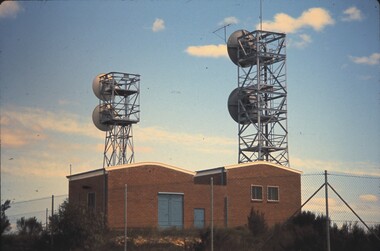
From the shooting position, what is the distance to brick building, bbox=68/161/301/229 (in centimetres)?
3556

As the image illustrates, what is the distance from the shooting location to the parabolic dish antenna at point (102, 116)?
4581cm

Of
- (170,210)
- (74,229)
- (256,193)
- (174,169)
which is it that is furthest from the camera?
(256,193)

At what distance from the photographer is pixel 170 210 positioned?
3769cm

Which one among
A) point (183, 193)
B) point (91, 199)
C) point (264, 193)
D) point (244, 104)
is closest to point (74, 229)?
point (91, 199)

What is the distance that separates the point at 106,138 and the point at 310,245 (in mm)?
28493

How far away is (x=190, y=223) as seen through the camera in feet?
124

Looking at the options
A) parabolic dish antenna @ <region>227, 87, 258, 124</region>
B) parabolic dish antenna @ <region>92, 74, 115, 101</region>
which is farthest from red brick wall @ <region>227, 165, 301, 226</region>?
parabolic dish antenna @ <region>92, 74, 115, 101</region>

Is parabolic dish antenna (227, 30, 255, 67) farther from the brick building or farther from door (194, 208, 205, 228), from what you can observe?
door (194, 208, 205, 228)

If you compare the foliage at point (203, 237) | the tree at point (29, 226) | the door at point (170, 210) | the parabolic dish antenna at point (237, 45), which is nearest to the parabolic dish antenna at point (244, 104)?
the parabolic dish antenna at point (237, 45)

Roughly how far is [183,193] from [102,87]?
12.1 metres

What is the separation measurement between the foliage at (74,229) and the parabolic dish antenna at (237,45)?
25.7m

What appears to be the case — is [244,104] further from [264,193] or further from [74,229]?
[74,229]

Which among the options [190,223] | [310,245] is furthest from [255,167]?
[310,245]

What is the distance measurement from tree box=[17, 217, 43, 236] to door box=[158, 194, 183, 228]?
12.4 metres
